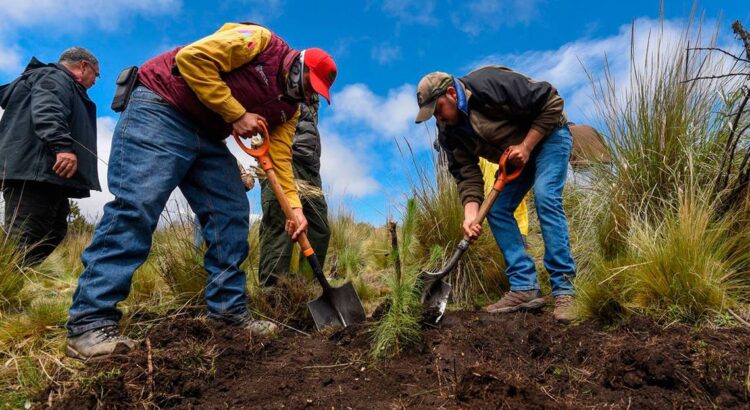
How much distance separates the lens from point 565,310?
2.80 m

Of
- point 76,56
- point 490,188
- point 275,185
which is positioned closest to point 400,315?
point 275,185

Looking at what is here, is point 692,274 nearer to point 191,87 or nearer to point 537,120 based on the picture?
point 537,120

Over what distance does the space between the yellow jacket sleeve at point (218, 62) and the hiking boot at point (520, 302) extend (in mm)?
2003

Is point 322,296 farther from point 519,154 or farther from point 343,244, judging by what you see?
point 343,244

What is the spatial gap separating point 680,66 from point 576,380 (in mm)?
2737

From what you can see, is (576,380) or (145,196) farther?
(145,196)

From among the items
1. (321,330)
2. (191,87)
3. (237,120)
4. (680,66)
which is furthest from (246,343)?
(680,66)

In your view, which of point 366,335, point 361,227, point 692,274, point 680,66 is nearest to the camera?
point 692,274

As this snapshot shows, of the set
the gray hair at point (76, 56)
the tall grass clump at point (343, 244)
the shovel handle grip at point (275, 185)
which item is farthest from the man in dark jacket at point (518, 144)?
the gray hair at point (76, 56)

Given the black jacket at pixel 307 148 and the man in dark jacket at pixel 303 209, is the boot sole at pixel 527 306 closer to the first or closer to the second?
the man in dark jacket at pixel 303 209

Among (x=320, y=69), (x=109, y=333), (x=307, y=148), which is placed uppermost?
(x=320, y=69)

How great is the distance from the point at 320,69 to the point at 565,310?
6.62 ft

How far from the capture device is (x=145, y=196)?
2.46m

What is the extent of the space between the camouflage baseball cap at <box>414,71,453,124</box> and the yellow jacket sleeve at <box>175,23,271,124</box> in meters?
1.06
